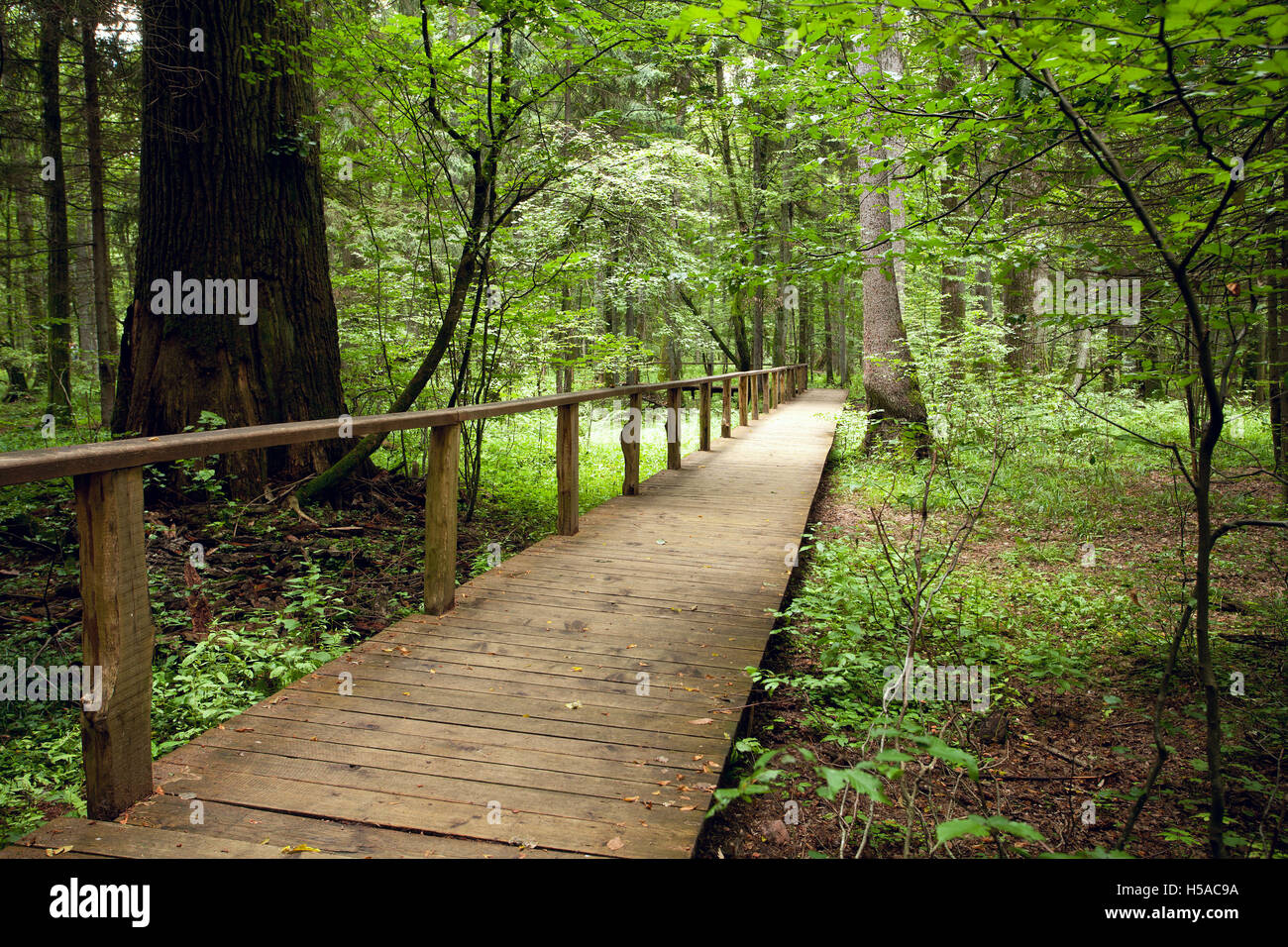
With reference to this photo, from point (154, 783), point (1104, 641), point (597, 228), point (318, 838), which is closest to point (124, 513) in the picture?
point (154, 783)

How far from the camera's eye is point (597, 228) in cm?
1182

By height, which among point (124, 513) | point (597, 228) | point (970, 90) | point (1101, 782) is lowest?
point (1101, 782)

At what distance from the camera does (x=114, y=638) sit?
2.23m

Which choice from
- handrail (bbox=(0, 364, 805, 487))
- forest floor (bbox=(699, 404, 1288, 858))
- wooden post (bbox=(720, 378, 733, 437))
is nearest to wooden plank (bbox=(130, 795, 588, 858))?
forest floor (bbox=(699, 404, 1288, 858))

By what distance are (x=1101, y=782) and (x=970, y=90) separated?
132 inches

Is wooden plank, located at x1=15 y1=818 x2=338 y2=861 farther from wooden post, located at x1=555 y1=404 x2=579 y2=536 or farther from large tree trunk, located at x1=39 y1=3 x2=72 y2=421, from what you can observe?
large tree trunk, located at x1=39 y1=3 x2=72 y2=421

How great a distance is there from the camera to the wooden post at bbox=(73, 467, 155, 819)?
2186 mm

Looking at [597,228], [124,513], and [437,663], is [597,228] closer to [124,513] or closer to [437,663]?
[437,663]

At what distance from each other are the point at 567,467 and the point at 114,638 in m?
4.13

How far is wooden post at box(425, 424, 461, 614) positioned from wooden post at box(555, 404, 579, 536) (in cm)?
164

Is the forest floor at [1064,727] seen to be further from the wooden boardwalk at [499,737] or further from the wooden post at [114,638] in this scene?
the wooden post at [114,638]

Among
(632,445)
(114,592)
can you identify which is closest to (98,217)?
(632,445)

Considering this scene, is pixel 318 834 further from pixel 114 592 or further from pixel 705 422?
pixel 705 422

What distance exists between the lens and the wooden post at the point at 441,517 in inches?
167
